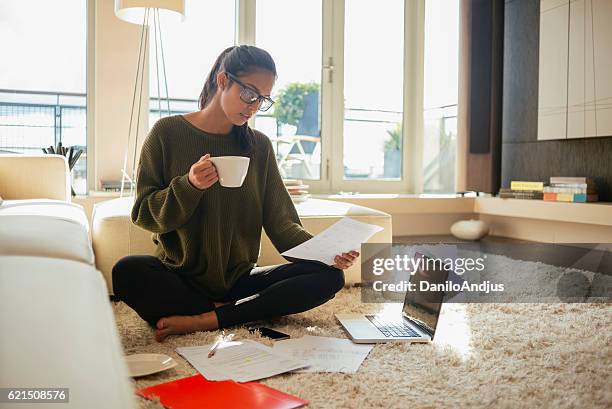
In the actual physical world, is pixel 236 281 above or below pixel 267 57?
below

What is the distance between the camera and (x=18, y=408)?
52 centimetres

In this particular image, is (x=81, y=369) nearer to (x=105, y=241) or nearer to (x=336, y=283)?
(x=336, y=283)

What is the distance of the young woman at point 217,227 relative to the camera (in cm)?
196

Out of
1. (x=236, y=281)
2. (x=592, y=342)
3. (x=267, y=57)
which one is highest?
(x=267, y=57)

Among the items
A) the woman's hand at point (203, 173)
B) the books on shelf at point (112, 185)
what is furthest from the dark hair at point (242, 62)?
the books on shelf at point (112, 185)

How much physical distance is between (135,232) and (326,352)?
1.06 metres

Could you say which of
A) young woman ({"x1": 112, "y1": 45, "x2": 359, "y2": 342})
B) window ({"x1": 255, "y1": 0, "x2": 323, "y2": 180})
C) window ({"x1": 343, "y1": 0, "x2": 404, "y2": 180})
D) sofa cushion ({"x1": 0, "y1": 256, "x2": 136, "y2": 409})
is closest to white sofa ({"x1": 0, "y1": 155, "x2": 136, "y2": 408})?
sofa cushion ({"x1": 0, "y1": 256, "x2": 136, "y2": 409})

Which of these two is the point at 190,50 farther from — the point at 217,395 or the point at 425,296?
the point at 217,395

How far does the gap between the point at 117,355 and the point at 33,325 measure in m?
0.09

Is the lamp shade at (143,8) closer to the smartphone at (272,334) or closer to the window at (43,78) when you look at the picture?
the window at (43,78)

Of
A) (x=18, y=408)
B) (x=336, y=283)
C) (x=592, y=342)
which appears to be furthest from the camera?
(x=336, y=283)

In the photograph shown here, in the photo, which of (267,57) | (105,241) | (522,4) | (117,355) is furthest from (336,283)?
(522,4)

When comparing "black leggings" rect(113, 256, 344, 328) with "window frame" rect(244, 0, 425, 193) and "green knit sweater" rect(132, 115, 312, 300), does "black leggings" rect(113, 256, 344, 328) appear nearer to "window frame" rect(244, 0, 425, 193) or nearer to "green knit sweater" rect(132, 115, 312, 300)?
"green knit sweater" rect(132, 115, 312, 300)

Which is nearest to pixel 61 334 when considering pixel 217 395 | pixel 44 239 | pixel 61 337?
pixel 61 337
